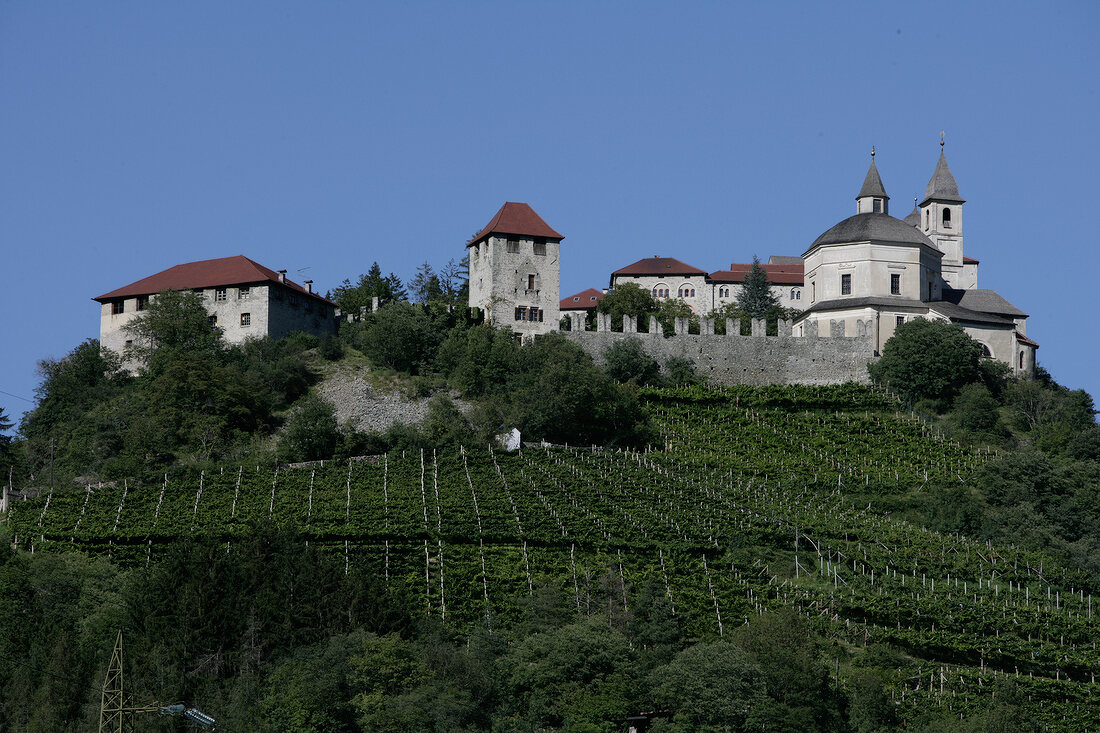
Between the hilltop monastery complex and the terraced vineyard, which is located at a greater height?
the hilltop monastery complex

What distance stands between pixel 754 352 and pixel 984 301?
1489 cm

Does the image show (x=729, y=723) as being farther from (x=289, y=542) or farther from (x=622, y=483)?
(x=622, y=483)

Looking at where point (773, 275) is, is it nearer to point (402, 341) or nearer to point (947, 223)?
point (947, 223)

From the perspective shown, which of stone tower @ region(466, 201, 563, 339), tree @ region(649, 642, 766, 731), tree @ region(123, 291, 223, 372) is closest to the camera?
tree @ region(649, 642, 766, 731)

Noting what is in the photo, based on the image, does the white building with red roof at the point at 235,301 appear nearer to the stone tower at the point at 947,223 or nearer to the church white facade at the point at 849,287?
the church white facade at the point at 849,287

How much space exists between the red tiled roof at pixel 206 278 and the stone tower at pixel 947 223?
115ft

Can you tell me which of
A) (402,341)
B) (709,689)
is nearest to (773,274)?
(402,341)

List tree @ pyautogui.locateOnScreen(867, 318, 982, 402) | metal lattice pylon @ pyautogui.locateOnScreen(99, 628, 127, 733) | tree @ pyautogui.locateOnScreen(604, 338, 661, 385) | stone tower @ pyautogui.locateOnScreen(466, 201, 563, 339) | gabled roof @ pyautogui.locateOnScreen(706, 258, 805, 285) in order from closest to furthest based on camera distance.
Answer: metal lattice pylon @ pyautogui.locateOnScreen(99, 628, 127, 733), tree @ pyautogui.locateOnScreen(867, 318, 982, 402), tree @ pyautogui.locateOnScreen(604, 338, 661, 385), stone tower @ pyautogui.locateOnScreen(466, 201, 563, 339), gabled roof @ pyautogui.locateOnScreen(706, 258, 805, 285)

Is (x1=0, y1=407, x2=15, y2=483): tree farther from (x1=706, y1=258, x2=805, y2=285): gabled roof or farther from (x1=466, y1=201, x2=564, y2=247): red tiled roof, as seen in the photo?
(x1=706, y1=258, x2=805, y2=285): gabled roof

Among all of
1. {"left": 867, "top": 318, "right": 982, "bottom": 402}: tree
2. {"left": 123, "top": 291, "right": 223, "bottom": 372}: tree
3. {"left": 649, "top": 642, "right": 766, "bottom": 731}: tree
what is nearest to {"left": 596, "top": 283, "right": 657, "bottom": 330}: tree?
{"left": 867, "top": 318, "right": 982, "bottom": 402}: tree

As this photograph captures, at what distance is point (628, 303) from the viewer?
251 feet

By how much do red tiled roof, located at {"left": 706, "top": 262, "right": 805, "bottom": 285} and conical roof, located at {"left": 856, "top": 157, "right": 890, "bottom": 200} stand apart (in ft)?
37.9

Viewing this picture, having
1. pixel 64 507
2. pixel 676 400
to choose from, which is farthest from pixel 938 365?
pixel 64 507

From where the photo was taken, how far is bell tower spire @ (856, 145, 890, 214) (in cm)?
8675
